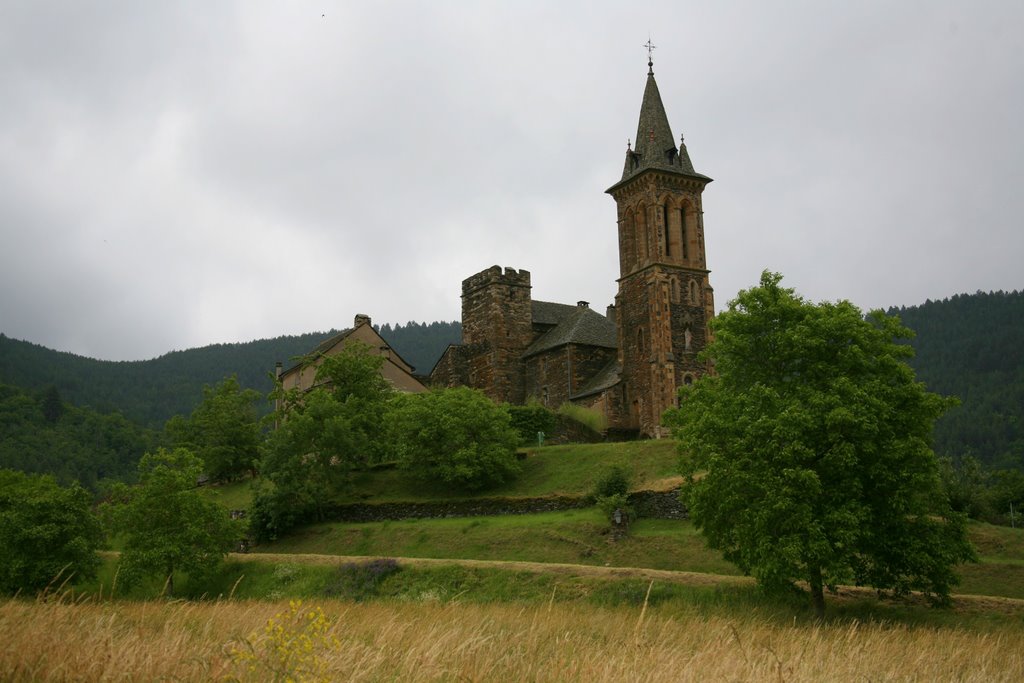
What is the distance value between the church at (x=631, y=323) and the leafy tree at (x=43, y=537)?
31352 millimetres

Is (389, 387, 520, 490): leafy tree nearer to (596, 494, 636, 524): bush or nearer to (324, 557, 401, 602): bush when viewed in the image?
(596, 494, 636, 524): bush

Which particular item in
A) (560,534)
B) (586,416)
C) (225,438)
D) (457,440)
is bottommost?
(560,534)

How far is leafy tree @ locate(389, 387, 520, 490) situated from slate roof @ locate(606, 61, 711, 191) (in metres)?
21.3

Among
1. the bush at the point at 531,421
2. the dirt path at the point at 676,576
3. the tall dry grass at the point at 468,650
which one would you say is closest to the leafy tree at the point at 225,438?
the bush at the point at 531,421

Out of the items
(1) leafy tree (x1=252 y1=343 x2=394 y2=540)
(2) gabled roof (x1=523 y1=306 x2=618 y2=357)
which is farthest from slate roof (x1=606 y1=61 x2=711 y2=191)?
(1) leafy tree (x1=252 y1=343 x2=394 y2=540)

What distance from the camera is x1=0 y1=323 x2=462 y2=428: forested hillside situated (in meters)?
166

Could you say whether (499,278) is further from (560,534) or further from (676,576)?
(676,576)

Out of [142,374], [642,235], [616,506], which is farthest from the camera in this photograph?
[142,374]

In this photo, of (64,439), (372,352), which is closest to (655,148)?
(372,352)

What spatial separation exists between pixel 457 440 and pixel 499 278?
909 inches

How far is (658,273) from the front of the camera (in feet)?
192

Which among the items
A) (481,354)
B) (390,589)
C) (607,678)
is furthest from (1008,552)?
(481,354)

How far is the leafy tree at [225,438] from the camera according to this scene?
63969 mm

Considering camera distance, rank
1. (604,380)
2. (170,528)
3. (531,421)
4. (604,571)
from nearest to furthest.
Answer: (604,571) → (170,528) → (531,421) → (604,380)
